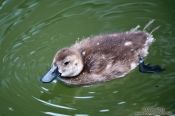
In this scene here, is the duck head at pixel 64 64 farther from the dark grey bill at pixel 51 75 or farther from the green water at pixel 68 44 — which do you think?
the green water at pixel 68 44

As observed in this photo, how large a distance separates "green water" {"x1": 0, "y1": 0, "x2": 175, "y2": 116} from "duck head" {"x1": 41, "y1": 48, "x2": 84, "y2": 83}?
6.5 inches

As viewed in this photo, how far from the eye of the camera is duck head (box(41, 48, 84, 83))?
4.83m

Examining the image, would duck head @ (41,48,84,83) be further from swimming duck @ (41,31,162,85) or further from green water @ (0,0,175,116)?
green water @ (0,0,175,116)

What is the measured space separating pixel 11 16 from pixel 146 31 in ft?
5.29

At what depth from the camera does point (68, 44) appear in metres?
5.47

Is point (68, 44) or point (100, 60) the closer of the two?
point (100, 60)

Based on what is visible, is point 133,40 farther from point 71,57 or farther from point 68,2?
point 68,2

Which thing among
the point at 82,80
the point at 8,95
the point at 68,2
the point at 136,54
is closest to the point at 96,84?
the point at 82,80

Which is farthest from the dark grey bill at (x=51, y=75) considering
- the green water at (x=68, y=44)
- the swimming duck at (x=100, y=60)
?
the green water at (x=68, y=44)

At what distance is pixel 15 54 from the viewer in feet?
17.9

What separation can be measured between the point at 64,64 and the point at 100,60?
33cm

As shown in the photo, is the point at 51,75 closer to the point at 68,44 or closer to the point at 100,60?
the point at 100,60

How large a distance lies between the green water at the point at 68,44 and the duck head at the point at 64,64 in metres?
0.16

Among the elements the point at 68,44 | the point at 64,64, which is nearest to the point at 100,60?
the point at 64,64
